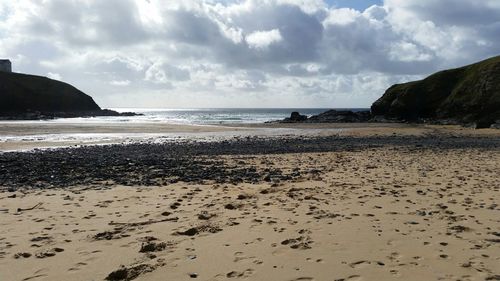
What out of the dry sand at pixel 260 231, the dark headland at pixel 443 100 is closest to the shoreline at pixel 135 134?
the dark headland at pixel 443 100

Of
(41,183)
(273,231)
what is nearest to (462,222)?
(273,231)

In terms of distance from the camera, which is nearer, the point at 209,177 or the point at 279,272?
the point at 279,272

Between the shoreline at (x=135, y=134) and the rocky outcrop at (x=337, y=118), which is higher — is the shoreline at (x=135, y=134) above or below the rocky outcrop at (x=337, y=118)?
below

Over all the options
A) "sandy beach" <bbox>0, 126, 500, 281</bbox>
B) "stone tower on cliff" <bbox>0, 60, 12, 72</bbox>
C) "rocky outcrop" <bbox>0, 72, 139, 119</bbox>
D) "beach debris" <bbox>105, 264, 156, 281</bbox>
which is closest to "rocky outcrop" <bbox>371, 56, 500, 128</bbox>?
"sandy beach" <bbox>0, 126, 500, 281</bbox>

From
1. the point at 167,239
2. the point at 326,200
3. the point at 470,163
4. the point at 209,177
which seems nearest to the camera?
the point at 167,239

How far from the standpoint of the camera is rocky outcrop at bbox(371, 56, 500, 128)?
5809cm

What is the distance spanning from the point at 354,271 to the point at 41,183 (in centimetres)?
1041

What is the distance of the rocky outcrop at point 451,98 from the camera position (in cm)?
5809

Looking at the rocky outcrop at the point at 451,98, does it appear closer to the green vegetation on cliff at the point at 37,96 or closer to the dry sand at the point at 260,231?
the dry sand at the point at 260,231

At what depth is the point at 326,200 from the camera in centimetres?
965

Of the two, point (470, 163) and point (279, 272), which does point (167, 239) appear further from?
point (470, 163)

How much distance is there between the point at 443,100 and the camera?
6994 cm

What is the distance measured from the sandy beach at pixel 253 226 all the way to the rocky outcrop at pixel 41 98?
94.6m

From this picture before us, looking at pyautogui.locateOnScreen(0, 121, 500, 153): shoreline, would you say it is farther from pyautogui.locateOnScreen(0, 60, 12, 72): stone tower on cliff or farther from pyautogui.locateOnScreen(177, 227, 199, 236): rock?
pyautogui.locateOnScreen(0, 60, 12, 72): stone tower on cliff
